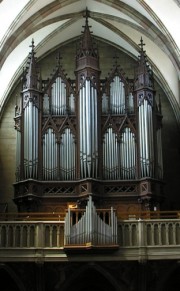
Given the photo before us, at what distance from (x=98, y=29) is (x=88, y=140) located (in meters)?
6.19

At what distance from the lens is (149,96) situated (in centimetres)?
2238

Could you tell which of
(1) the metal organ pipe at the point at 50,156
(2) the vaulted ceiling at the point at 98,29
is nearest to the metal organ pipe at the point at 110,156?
(1) the metal organ pipe at the point at 50,156

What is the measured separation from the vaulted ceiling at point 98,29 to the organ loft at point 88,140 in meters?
1.27

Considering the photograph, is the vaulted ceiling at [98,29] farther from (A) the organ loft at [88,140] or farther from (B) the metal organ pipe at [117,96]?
(B) the metal organ pipe at [117,96]

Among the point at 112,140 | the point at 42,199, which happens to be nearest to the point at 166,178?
the point at 112,140

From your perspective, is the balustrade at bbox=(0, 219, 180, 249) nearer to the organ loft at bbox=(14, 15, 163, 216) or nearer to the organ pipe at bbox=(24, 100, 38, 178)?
the organ loft at bbox=(14, 15, 163, 216)

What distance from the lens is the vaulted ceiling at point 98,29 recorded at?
22.5 meters

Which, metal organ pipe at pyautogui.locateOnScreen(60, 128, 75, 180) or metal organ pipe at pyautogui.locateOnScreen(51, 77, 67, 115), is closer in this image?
metal organ pipe at pyautogui.locateOnScreen(60, 128, 75, 180)

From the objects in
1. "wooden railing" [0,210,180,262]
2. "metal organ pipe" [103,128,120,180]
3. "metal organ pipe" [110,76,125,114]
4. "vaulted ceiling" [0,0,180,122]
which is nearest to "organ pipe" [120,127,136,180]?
"metal organ pipe" [103,128,120,180]

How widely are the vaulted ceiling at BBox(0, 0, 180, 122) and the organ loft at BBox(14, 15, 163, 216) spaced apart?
1.27 m

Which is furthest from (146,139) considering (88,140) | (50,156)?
(50,156)

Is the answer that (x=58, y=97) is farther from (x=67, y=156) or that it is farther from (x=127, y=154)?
(x=127, y=154)

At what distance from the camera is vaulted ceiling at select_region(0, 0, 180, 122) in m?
22.5

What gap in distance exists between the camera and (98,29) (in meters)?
26.1
